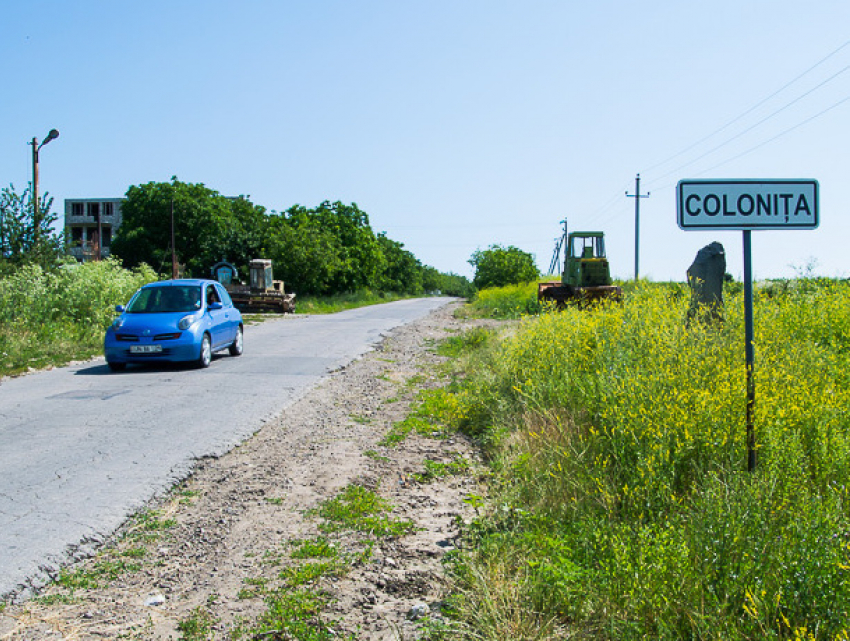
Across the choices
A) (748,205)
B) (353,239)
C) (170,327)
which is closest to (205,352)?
(170,327)

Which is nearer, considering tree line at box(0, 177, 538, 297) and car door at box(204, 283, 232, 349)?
car door at box(204, 283, 232, 349)

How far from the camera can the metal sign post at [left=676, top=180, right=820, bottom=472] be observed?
4504 mm

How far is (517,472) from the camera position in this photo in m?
5.14

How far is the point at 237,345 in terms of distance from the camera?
15062 mm

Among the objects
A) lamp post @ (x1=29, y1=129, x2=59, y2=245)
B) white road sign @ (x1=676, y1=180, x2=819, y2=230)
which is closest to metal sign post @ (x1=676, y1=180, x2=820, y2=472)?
white road sign @ (x1=676, y1=180, x2=819, y2=230)

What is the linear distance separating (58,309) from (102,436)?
11.8 m

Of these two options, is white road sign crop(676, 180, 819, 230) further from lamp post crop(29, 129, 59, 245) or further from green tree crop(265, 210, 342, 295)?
green tree crop(265, 210, 342, 295)

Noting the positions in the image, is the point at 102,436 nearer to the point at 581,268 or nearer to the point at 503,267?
the point at 581,268

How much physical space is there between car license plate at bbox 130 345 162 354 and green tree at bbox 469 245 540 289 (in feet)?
140

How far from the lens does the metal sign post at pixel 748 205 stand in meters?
4.50

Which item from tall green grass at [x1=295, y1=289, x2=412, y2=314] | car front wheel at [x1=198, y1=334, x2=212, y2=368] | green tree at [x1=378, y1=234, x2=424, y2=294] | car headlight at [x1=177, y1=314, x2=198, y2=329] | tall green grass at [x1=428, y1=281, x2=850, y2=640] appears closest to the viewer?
tall green grass at [x1=428, y1=281, x2=850, y2=640]

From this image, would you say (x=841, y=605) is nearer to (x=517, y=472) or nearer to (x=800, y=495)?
(x=800, y=495)

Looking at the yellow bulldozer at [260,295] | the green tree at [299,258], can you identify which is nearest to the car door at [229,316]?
the yellow bulldozer at [260,295]

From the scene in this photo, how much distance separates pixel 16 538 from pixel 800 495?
4.53 m
